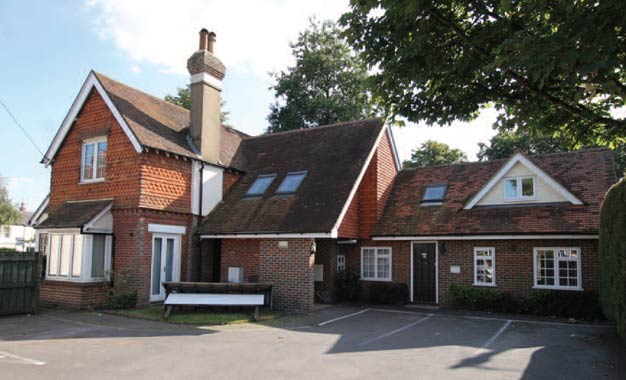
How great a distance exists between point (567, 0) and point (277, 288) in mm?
11674

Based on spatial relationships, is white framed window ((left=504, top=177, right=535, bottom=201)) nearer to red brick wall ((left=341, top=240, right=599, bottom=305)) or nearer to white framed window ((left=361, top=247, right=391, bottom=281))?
red brick wall ((left=341, top=240, right=599, bottom=305))

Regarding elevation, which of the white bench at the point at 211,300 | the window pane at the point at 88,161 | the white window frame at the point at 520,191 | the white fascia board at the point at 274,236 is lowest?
the white bench at the point at 211,300

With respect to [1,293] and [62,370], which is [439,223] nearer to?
[62,370]

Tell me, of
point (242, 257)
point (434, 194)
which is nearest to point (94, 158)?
point (242, 257)

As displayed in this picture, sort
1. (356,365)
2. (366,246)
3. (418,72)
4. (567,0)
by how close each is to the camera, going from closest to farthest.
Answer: (567,0)
(418,72)
(356,365)
(366,246)

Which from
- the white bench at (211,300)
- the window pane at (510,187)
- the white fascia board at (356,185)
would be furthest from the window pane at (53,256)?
the window pane at (510,187)

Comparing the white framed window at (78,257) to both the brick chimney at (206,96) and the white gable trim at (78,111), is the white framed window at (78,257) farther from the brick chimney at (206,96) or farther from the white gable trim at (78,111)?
the brick chimney at (206,96)

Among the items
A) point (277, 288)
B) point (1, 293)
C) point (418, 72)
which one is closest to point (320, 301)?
point (277, 288)

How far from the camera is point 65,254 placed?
1528 centimetres

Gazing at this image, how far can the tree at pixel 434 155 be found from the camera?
39.9 meters

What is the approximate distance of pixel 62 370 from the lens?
772cm

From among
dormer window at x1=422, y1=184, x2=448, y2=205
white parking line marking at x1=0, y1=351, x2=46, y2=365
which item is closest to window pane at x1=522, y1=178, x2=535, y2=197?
dormer window at x1=422, y1=184, x2=448, y2=205

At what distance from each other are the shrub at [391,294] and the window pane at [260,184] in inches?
218

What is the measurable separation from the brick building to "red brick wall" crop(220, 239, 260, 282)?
0.17ft
